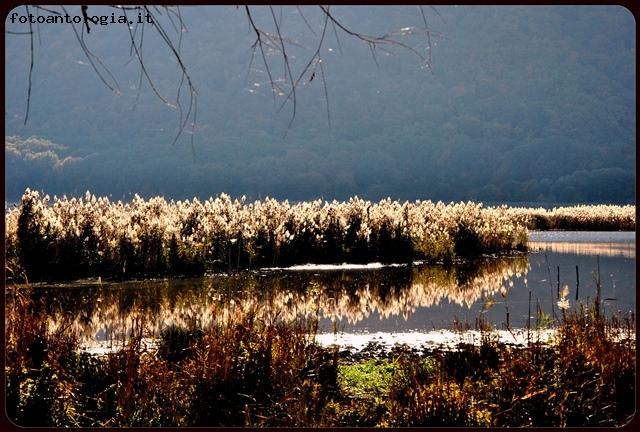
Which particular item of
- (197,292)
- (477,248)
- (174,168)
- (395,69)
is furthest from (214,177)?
(197,292)

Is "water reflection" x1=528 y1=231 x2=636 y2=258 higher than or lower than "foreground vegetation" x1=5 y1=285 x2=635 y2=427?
higher

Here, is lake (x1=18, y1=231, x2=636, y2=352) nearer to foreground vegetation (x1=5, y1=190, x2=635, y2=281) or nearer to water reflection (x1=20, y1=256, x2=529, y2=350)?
water reflection (x1=20, y1=256, x2=529, y2=350)

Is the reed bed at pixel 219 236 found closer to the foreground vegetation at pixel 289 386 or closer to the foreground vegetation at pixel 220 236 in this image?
the foreground vegetation at pixel 220 236

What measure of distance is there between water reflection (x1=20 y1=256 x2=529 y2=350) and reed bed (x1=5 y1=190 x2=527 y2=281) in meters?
0.99

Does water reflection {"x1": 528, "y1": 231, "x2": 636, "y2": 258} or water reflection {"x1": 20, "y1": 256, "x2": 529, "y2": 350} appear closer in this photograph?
water reflection {"x1": 20, "y1": 256, "x2": 529, "y2": 350}

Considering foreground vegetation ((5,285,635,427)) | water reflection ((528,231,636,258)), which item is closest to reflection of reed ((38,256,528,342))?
foreground vegetation ((5,285,635,427))

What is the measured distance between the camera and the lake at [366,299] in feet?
29.9

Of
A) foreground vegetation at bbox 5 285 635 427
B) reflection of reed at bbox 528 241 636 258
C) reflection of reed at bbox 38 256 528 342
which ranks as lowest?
foreground vegetation at bbox 5 285 635 427

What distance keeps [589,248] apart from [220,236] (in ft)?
38.5

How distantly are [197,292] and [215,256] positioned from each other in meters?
4.13

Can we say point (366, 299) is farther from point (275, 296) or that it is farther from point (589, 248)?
point (589, 248)

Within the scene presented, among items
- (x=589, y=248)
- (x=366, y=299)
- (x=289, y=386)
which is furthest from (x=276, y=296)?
(x=589, y=248)

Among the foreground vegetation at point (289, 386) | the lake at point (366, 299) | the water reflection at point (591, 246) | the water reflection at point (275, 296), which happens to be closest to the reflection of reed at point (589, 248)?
the water reflection at point (591, 246)

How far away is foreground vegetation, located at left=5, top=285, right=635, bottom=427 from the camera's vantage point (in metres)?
5.57
